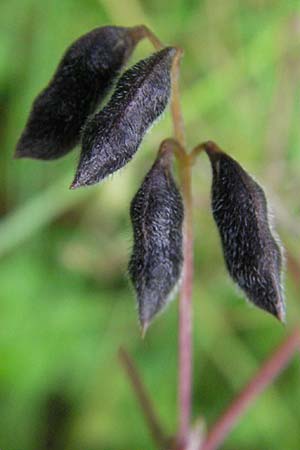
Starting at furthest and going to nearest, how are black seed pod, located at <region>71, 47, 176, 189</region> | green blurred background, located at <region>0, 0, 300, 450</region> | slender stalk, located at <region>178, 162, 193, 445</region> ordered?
1. green blurred background, located at <region>0, 0, 300, 450</region>
2. slender stalk, located at <region>178, 162, 193, 445</region>
3. black seed pod, located at <region>71, 47, 176, 189</region>

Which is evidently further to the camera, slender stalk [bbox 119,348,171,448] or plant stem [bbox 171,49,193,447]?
slender stalk [bbox 119,348,171,448]

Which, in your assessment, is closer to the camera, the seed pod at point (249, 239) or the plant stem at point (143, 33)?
the seed pod at point (249, 239)

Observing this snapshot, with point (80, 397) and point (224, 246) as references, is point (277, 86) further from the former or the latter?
point (224, 246)

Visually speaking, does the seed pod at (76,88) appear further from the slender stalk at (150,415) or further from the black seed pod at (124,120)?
the slender stalk at (150,415)

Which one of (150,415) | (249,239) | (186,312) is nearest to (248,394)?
(150,415)

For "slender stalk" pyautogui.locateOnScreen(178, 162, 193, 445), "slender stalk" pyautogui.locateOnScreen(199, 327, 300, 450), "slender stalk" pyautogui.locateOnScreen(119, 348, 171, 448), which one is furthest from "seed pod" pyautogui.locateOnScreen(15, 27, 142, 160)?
"slender stalk" pyautogui.locateOnScreen(199, 327, 300, 450)

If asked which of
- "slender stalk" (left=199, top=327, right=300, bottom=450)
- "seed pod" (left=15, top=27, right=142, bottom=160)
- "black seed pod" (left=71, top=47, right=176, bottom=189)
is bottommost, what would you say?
"slender stalk" (left=199, top=327, right=300, bottom=450)

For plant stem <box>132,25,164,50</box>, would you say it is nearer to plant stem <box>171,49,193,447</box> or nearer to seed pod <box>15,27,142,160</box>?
seed pod <box>15,27,142,160</box>

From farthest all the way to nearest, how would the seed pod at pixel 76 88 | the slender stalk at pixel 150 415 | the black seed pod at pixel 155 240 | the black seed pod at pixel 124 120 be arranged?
1. the slender stalk at pixel 150 415
2. the seed pod at pixel 76 88
3. the black seed pod at pixel 155 240
4. the black seed pod at pixel 124 120

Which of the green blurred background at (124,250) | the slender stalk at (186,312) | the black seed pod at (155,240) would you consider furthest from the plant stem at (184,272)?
the green blurred background at (124,250)
